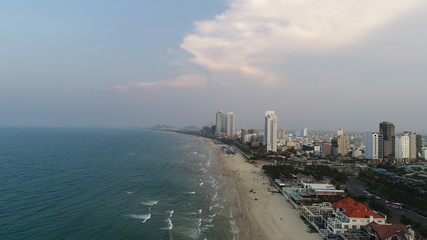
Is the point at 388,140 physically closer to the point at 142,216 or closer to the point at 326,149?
the point at 326,149

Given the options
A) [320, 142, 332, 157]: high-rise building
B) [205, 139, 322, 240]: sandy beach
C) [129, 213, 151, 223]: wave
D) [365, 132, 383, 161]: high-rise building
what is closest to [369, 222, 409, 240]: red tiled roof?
[205, 139, 322, 240]: sandy beach

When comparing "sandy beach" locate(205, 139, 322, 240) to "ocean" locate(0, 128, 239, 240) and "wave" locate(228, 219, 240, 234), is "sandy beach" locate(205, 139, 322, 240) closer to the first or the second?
"wave" locate(228, 219, 240, 234)

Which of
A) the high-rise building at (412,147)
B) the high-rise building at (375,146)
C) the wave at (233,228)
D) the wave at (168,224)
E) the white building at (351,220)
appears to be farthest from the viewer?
the high-rise building at (375,146)

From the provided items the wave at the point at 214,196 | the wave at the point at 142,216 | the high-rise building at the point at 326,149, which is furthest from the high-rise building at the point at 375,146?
the wave at the point at 142,216

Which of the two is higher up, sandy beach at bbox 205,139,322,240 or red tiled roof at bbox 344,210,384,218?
red tiled roof at bbox 344,210,384,218

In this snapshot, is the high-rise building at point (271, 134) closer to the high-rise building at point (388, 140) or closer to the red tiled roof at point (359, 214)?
the high-rise building at point (388, 140)

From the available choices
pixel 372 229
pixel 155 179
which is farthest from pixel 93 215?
pixel 372 229

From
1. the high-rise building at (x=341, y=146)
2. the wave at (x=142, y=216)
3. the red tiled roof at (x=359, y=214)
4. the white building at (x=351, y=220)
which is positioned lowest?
the wave at (x=142, y=216)
